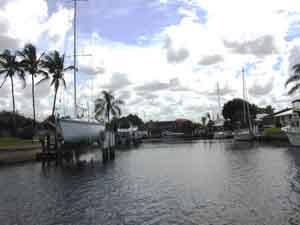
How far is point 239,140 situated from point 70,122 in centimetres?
5282

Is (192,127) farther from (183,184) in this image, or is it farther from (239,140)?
(183,184)

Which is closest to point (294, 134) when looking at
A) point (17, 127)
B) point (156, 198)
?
point (156, 198)

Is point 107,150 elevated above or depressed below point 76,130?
below

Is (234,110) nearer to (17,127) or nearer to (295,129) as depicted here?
(295,129)

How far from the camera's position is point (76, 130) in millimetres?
40375

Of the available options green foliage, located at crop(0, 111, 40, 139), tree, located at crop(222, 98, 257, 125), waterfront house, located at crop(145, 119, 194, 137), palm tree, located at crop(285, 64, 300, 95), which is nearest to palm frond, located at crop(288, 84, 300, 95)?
palm tree, located at crop(285, 64, 300, 95)

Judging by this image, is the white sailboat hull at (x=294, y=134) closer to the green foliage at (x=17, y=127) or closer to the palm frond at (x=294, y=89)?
the palm frond at (x=294, y=89)

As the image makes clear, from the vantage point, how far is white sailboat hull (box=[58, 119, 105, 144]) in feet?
122

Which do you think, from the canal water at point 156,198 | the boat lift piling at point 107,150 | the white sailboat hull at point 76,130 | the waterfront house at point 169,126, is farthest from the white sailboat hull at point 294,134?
the waterfront house at point 169,126

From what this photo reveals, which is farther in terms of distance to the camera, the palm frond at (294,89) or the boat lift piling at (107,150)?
the palm frond at (294,89)

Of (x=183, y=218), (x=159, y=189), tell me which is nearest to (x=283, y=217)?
(x=183, y=218)

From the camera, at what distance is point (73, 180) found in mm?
24203

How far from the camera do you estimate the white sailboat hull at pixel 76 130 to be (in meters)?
37.2

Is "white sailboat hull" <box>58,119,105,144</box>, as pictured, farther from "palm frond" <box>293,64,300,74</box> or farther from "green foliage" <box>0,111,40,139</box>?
"palm frond" <box>293,64,300,74</box>
